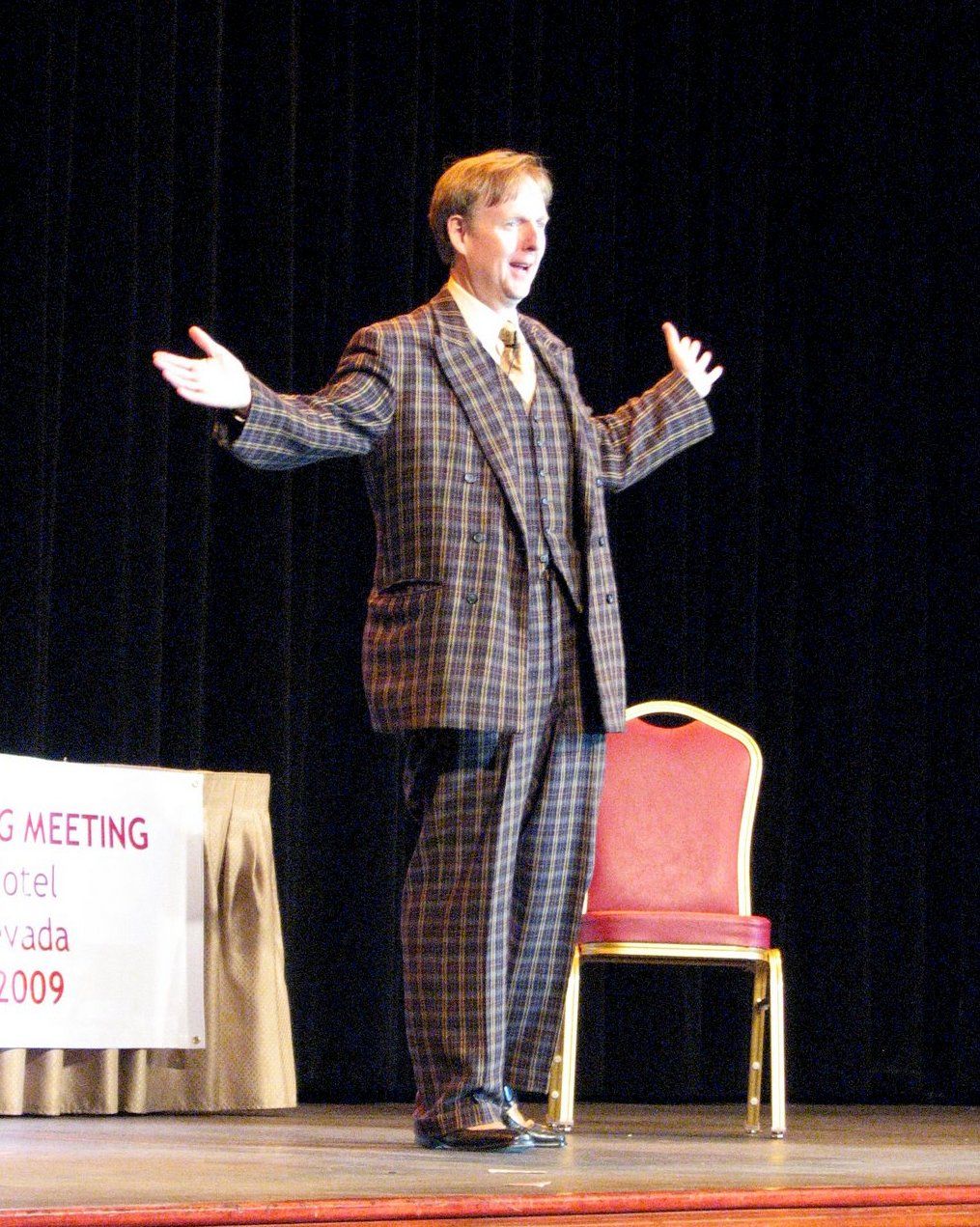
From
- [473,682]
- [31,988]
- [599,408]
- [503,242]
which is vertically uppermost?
[599,408]

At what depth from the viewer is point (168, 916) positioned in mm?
3559

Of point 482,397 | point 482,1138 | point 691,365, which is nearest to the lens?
point 482,1138

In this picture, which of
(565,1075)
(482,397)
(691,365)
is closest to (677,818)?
(565,1075)

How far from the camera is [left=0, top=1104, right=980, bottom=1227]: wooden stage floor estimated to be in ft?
5.21

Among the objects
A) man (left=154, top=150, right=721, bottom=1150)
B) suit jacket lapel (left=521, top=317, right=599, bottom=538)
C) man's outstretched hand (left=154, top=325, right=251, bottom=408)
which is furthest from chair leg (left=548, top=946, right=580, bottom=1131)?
man's outstretched hand (left=154, top=325, right=251, bottom=408)

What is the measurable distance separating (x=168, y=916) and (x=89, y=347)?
126 cm

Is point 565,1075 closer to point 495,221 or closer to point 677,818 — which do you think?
point 677,818

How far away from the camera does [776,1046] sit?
3.37 m

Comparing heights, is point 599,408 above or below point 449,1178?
above

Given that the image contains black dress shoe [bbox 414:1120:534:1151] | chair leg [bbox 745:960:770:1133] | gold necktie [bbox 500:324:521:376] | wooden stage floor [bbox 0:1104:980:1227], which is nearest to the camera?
wooden stage floor [bbox 0:1104:980:1227]

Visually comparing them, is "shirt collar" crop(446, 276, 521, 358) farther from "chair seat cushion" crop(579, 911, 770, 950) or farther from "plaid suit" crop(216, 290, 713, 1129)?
"chair seat cushion" crop(579, 911, 770, 950)

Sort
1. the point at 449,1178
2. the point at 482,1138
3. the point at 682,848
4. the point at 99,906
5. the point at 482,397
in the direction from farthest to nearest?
the point at 682,848 → the point at 99,906 → the point at 482,397 → the point at 482,1138 → the point at 449,1178

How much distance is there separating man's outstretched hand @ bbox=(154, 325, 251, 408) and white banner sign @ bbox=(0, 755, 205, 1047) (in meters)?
1.43

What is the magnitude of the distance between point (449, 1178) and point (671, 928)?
4.74ft
